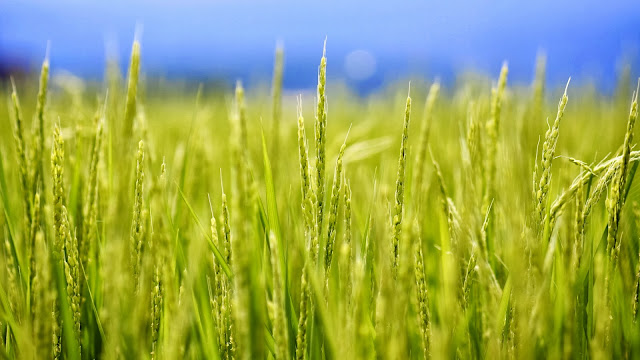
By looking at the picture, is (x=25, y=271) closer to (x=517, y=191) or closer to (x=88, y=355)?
(x=88, y=355)

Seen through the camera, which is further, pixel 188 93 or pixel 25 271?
pixel 188 93

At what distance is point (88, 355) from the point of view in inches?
28.9

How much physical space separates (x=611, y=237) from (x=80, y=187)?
92 cm

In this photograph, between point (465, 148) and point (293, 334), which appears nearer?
point (293, 334)

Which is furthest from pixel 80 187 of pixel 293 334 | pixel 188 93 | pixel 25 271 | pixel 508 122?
pixel 188 93

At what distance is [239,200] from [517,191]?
1.07 feet

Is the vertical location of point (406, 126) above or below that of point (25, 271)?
above

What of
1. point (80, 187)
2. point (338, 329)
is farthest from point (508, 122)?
point (80, 187)

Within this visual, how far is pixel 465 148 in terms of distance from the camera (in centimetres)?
81

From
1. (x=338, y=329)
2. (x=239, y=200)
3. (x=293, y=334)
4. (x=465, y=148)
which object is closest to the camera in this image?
(x=239, y=200)

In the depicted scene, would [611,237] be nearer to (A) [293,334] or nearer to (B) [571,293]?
(B) [571,293]

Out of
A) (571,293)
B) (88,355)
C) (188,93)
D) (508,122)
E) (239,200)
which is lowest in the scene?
(88,355)

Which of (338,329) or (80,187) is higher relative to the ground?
(80,187)

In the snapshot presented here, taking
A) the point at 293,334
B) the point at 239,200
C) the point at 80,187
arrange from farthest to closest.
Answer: the point at 80,187 < the point at 293,334 < the point at 239,200
